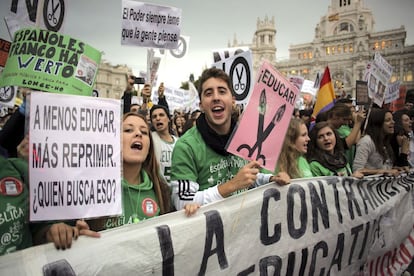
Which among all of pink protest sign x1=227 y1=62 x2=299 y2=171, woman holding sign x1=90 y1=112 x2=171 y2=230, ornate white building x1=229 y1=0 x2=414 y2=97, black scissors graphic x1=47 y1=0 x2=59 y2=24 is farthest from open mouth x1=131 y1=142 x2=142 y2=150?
ornate white building x1=229 y1=0 x2=414 y2=97

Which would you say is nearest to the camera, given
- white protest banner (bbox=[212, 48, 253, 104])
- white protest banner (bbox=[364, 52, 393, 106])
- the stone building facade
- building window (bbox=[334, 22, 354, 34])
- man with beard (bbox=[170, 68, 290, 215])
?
man with beard (bbox=[170, 68, 290, 215])

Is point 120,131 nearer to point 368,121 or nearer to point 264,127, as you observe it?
point 264,127

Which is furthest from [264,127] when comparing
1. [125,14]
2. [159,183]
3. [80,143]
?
[125,14]

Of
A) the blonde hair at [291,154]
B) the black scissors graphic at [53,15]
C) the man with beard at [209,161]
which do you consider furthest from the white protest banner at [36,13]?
the blonde hair at [291,154]

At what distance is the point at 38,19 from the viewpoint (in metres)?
3.50

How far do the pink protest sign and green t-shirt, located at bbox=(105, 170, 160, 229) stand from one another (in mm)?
646

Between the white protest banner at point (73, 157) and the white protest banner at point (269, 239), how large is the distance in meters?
0.18

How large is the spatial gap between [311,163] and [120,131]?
2.59 metres

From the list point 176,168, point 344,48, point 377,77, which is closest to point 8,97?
point 176,168

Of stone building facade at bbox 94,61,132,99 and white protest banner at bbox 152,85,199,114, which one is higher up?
stone building facade at bbox 94,61,132,99

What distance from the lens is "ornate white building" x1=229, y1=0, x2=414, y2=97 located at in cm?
8419

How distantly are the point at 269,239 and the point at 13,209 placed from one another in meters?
1.72

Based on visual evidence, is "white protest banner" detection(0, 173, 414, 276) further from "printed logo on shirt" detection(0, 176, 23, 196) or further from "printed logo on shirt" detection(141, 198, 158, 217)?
"printed logo on shirt" detection(0, 176, 23, 196)

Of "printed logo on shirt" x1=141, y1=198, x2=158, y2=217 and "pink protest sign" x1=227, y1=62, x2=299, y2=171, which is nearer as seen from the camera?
"printed logo on shirt" x1=141, y1=198, x2=158, y2=217
